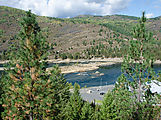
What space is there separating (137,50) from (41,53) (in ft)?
26.1

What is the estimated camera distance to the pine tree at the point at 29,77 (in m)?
9.97

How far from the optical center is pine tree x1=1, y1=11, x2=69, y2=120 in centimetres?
997

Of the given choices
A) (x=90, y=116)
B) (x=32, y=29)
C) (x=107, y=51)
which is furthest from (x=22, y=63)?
(x=107, y=51)

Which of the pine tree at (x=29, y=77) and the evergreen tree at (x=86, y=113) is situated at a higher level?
the pine tree at (x=29, y=77)

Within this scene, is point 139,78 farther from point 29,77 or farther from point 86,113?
point 86,113

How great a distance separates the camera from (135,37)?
584 inches

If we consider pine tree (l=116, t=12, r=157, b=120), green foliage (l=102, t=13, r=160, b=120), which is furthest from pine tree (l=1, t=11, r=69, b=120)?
pine tree (l=116, t=12, r=157, b=120)

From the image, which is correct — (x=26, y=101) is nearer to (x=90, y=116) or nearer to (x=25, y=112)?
(x=25, y=112)

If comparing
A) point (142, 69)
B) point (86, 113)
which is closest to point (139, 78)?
point (142, 69)

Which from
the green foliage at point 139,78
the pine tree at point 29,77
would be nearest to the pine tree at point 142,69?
the green foliage at point 139,78

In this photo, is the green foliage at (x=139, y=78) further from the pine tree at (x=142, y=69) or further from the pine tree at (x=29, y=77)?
the pine tree at (x=29, y=77)

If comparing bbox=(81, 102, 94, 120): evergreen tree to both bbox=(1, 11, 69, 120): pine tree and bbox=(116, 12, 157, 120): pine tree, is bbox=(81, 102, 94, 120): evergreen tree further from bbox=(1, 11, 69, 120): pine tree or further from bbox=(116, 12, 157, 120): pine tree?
bbox=(1, 11, 69, 120): pine tree

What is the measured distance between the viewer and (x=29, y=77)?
33.0 ft

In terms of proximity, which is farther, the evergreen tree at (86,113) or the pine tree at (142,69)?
the evergreen tree at (86,113)
